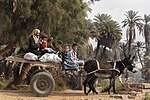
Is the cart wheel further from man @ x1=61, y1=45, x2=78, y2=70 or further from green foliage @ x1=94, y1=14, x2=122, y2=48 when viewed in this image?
green foliage @ x1=94, y1=14, x2=122, y2=48

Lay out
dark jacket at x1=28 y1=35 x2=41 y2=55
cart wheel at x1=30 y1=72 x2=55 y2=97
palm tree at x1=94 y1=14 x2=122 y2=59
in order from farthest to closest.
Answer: palm tree at x1=94 y1=14 x2=122 y2=59, dark jacket at x1=28 y1=35 x2=41 y2=55, cart wheel at x1=30 y1=72 x2=55 y2=97

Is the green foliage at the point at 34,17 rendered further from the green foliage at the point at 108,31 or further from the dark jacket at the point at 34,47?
the green foliage at the point at 108,31

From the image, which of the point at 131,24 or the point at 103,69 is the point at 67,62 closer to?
the point at 103,69

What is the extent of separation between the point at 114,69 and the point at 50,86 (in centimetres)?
246

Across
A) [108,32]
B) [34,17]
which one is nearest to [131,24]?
[108,32]

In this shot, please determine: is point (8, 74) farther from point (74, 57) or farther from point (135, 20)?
point (135, 20)

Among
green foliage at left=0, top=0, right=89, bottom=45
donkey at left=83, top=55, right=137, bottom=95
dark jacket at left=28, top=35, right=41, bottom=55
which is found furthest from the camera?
green foliage at left=0, top=0, right=89, bottom=45

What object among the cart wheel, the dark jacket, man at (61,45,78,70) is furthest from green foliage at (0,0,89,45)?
the cart wheel

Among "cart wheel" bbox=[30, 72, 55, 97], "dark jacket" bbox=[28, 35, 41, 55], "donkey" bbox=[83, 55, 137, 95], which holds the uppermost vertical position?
"dark jacket" bbox=[28, 35, 41, 55]

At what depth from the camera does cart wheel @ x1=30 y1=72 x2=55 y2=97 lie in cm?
1271

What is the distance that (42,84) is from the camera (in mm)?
12836

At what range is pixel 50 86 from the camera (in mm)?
12828

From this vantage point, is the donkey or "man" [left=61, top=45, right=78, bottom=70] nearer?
"man" [left=61, top=45, right=78, bottom=70]

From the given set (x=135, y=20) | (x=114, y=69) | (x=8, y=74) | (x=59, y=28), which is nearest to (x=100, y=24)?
(x=135, y=20)
